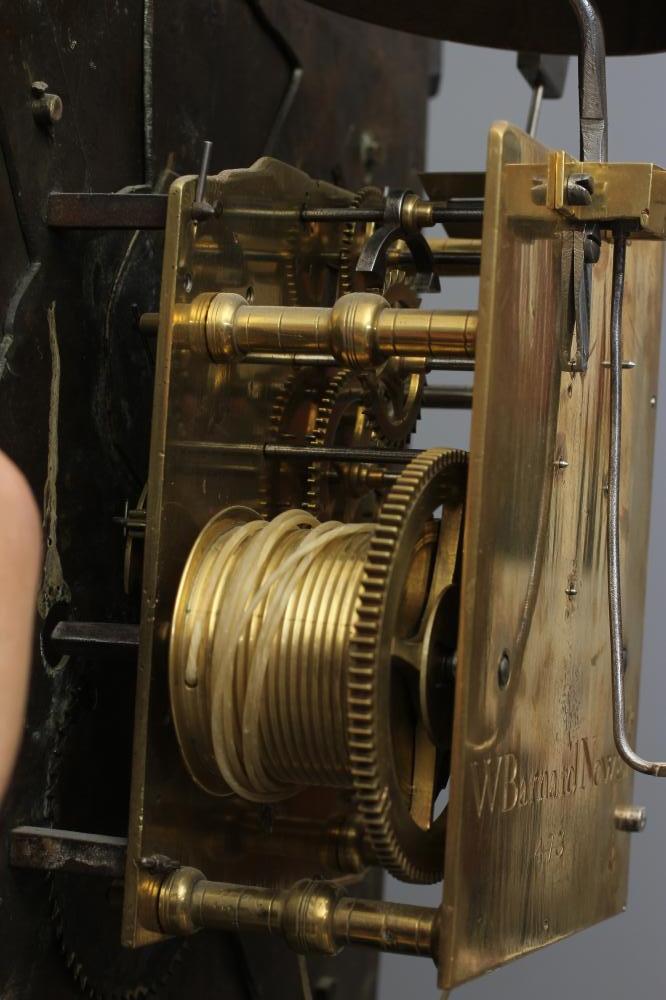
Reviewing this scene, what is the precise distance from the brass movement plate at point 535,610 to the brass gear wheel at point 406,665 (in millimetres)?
48

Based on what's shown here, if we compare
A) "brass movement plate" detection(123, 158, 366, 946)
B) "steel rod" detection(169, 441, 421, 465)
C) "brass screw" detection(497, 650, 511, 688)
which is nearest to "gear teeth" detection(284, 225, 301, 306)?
"brass movement plate" detection(123, 158, 366, 946)

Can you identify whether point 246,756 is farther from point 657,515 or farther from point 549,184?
point 657,515

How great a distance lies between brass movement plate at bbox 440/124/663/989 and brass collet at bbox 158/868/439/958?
2.3 inches

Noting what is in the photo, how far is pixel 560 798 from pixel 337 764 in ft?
0.66

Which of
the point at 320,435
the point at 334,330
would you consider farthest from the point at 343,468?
the point at 334,330

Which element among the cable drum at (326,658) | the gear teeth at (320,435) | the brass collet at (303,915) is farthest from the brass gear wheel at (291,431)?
the brass collet at (303,915)

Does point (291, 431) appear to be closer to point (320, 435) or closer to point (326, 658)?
point (320, 435)

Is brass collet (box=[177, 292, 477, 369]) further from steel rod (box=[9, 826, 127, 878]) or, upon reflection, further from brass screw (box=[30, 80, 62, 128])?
steel rod (box=[9, 826, 127, 878])

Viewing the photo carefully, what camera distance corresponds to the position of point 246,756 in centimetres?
127

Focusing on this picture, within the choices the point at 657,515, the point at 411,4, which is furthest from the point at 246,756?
the point at 657,515

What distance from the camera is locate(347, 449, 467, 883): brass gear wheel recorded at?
1.13 m

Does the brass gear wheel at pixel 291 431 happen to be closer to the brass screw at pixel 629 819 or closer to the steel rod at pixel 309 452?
the steel rod at pixel 309 452

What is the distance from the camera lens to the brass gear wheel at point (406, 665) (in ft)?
3.72
